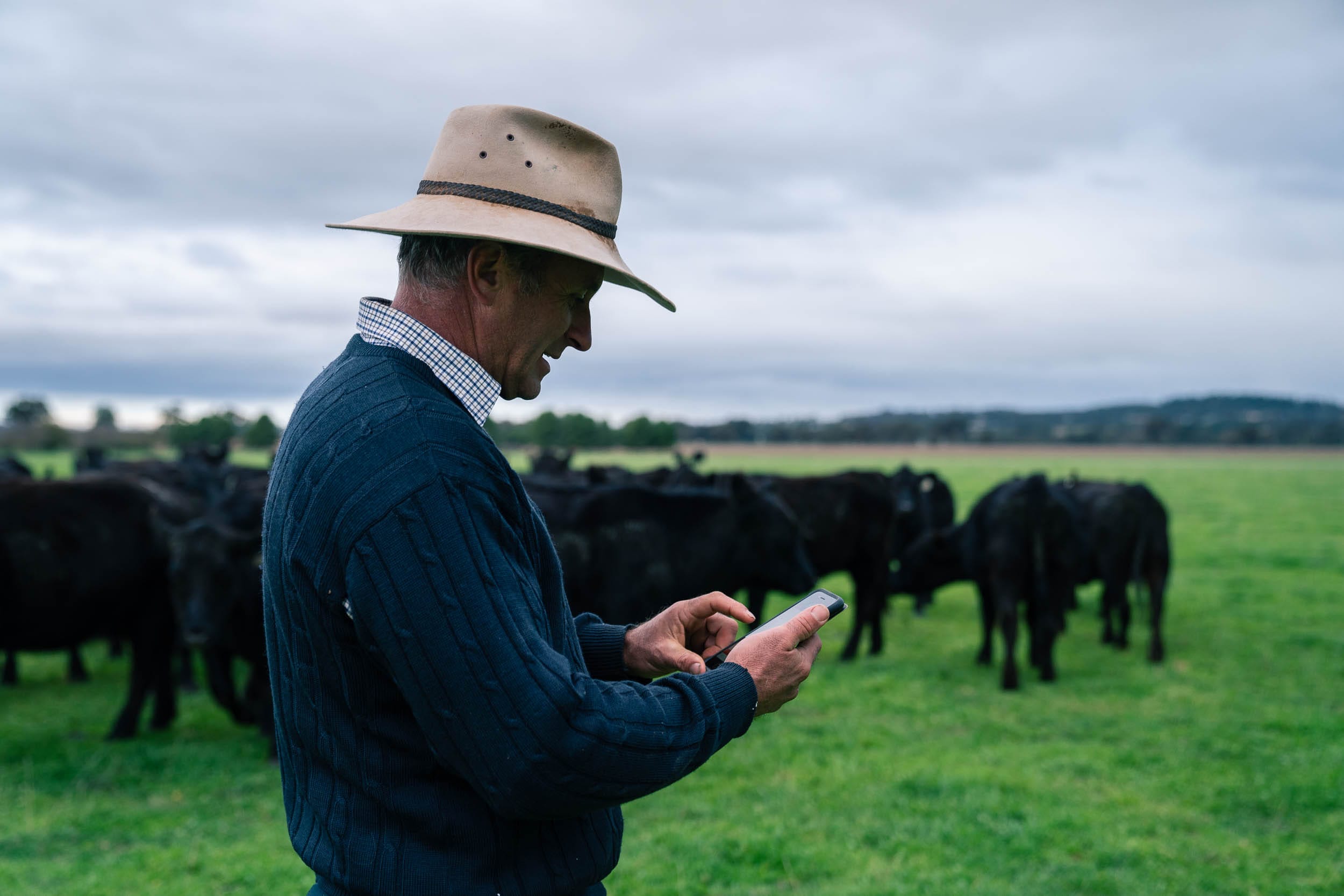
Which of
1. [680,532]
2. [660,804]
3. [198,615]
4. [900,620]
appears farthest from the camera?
[900,620]

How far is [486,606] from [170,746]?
7.21 metres

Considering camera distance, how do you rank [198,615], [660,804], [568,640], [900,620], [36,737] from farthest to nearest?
[900,620]
[36,737]
[198,615]
[660,804]
[568,640]

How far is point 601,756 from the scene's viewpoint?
5.03 feet

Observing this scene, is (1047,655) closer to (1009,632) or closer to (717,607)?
(1009,632)

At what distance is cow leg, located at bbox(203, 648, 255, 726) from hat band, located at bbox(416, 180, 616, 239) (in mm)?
6785

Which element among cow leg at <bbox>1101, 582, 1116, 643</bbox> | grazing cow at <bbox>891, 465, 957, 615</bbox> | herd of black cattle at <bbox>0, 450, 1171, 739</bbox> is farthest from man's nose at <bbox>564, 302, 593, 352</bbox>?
grazing cow at <bbox>891, 465, 957, 615</bbox>

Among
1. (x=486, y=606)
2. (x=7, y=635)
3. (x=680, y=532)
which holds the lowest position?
(x=7, y=635)

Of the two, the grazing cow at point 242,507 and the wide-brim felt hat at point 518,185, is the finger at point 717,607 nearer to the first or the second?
the wide-brim felt hat at point 518,185

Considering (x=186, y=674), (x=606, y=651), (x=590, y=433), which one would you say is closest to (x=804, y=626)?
(x=606, y=651)

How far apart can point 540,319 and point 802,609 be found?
801mm

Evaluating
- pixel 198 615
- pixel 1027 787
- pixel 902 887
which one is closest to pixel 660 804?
pixel 902 887

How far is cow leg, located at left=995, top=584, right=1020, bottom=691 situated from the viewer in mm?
9102

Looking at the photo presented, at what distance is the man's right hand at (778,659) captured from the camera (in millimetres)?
1816

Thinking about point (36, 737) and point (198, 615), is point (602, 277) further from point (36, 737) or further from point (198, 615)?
point (36, 737)
